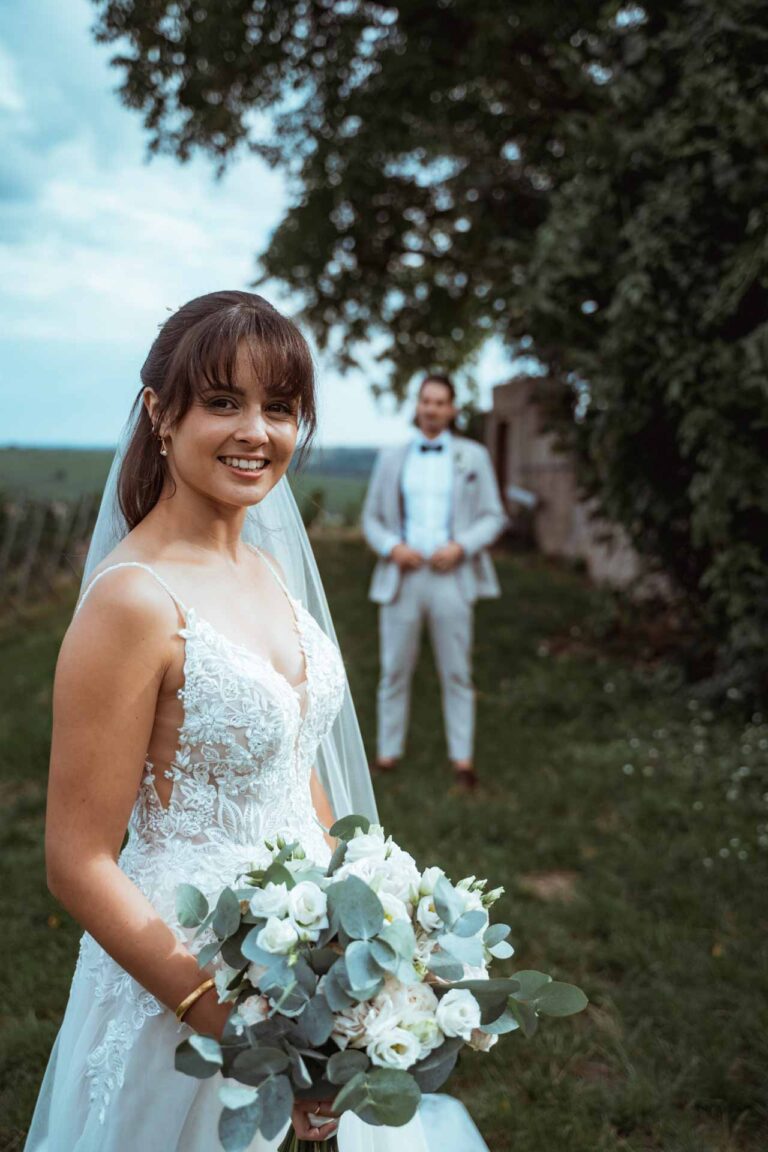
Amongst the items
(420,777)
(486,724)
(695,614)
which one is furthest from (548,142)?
(420,777)

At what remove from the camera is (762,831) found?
5199 mm

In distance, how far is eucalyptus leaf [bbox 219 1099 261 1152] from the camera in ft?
4.47

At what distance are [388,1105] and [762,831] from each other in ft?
14.3

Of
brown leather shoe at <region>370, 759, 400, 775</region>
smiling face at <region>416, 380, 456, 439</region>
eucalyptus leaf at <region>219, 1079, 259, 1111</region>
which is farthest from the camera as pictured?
brown leather shoe at <region>370, 759, 400, 775</region>

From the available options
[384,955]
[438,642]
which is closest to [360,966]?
[384,955]

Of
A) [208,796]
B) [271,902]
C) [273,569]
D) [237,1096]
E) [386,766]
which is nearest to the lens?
[237,1096]

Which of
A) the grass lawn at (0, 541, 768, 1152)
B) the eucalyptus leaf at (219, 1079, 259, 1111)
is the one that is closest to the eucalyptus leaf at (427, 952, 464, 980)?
the eucalyptus leaf at (219, 1079, 259, 1111)

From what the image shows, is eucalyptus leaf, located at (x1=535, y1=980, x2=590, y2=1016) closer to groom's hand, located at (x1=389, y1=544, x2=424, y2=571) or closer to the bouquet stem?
the bouquet stem

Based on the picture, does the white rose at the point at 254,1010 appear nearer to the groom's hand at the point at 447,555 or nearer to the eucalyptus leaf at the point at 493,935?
the eucalyptus leaf at the point at 493,935

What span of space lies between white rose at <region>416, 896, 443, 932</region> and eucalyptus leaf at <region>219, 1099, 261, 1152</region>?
351mm

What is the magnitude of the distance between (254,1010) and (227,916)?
14 cm

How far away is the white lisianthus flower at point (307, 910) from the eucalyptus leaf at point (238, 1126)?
24 centimetres

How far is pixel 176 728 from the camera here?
1834 millimetres

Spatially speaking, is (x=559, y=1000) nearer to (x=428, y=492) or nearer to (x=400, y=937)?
(x=400, y=937)
